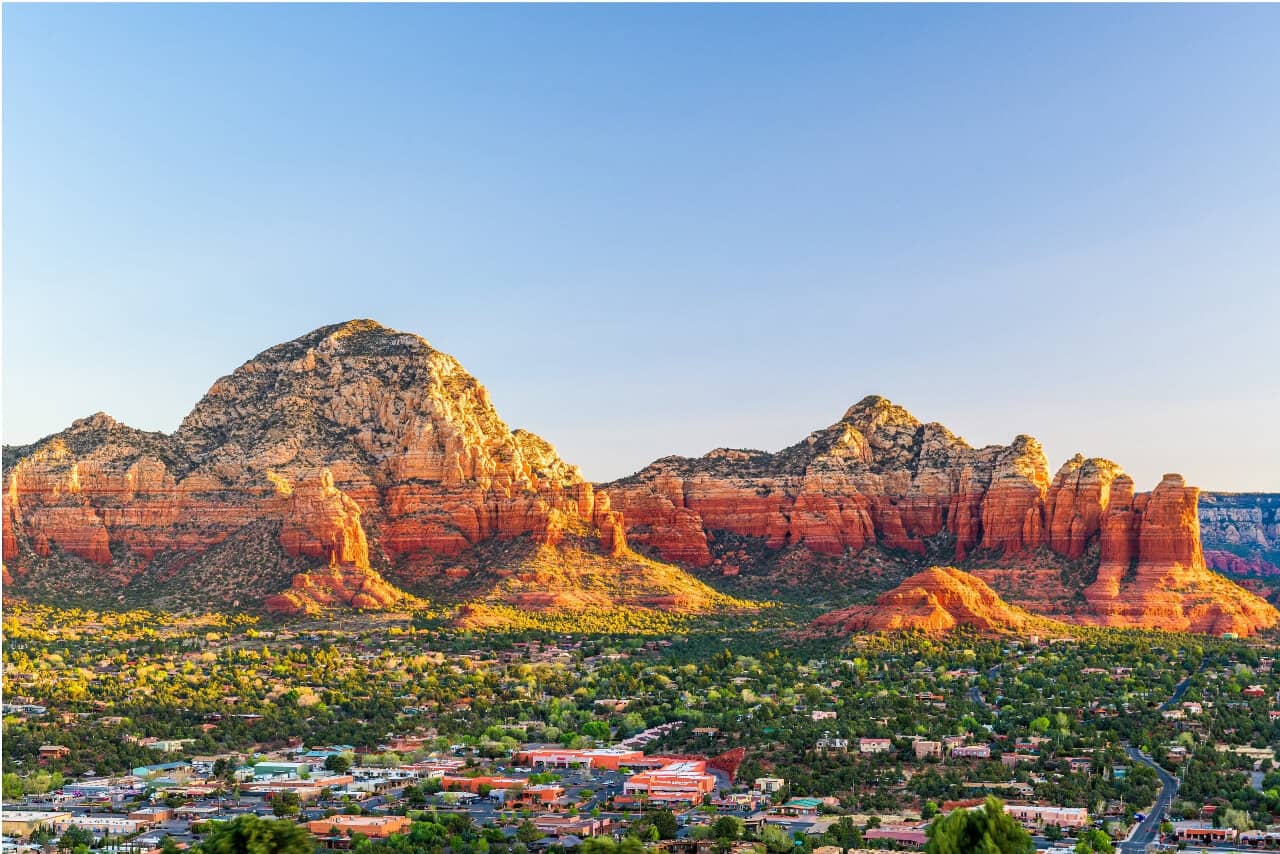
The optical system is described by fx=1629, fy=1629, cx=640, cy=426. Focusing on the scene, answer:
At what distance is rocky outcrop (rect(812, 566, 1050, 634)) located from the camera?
13650cm

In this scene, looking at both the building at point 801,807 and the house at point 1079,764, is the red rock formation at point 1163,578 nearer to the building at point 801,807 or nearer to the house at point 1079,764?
the house at point 1079,764

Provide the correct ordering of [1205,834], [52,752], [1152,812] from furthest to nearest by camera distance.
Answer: [52,752] → [1152,812] → [1205,834]

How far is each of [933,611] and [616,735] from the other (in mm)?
41694

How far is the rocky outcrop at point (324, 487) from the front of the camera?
161 metres

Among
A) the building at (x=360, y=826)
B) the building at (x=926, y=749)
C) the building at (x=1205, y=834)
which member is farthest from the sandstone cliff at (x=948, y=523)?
the building at (x=360, y=826)

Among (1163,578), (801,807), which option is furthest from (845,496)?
(801,807)

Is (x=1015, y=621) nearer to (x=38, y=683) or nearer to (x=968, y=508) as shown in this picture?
(x=968, y=508)

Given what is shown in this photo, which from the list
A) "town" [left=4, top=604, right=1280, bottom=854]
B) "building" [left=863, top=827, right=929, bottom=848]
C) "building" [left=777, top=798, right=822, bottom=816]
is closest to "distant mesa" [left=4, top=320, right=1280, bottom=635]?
"town" [left=4, top=604, right=1280, bottom=854]

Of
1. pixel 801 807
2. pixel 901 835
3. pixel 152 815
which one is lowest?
pixel 152 815

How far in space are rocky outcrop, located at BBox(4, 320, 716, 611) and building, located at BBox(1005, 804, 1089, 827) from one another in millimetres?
87498

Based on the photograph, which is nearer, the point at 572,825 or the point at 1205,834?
the point at 1205,834

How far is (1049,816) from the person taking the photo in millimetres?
75938

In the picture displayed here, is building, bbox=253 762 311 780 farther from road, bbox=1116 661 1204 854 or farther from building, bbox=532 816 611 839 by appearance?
road, bbox=1116 661 1204 854

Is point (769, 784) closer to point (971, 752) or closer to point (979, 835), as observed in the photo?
point (971, 752)
